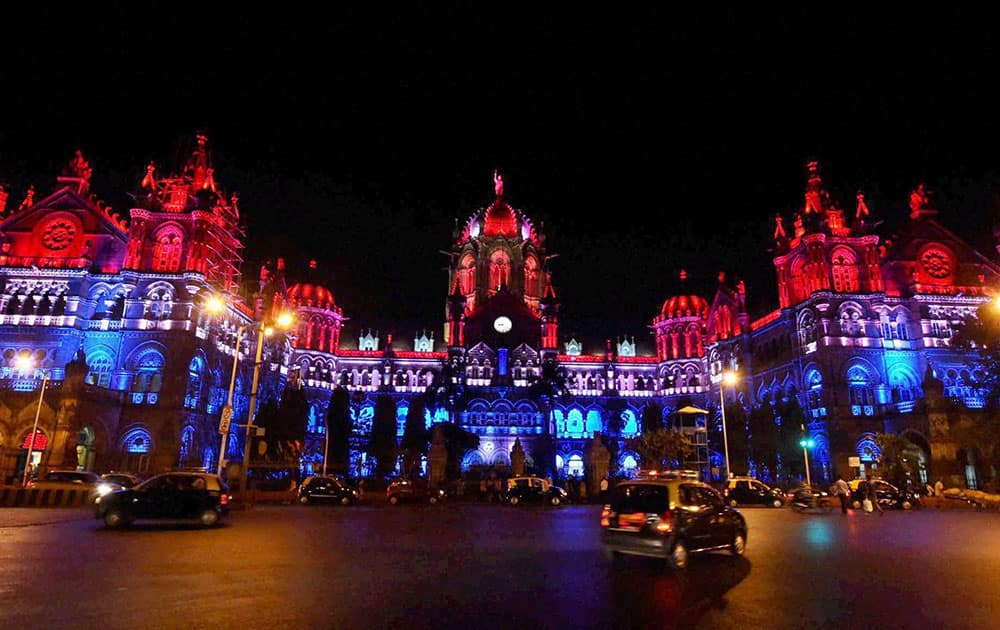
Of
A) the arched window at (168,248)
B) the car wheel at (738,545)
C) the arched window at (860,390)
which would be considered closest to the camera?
the car wheel at (738,545)

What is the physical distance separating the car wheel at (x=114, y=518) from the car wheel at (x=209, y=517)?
2.10 metres

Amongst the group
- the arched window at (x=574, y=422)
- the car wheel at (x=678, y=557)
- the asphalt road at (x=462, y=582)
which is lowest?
the asphalt road at (x=462, y=582)

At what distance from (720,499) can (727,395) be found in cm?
6090

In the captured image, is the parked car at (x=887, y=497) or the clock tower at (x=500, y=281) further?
the clock tower at (x=500, y=281)

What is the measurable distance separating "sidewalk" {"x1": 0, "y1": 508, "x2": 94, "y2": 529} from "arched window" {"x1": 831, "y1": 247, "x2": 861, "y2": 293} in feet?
196

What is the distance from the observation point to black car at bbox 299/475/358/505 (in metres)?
31.4

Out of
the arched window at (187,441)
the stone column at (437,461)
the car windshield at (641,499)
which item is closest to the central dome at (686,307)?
the stone column at (437,461)

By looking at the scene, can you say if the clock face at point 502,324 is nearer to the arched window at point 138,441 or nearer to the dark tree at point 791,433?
the dark tree at point 791,433

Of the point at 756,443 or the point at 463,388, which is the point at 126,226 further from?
the point at 756,443

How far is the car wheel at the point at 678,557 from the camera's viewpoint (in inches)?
475

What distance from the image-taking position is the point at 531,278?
89000 mm

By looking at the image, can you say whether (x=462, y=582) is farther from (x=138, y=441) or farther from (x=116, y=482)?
(x=138, y=441)

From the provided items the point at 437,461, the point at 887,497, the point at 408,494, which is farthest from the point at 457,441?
the point at 887,497

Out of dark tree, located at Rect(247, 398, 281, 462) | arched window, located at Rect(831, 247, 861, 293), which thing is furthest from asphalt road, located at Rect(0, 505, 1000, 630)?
arched window, located at Rect(831, 247, 861, 293)
